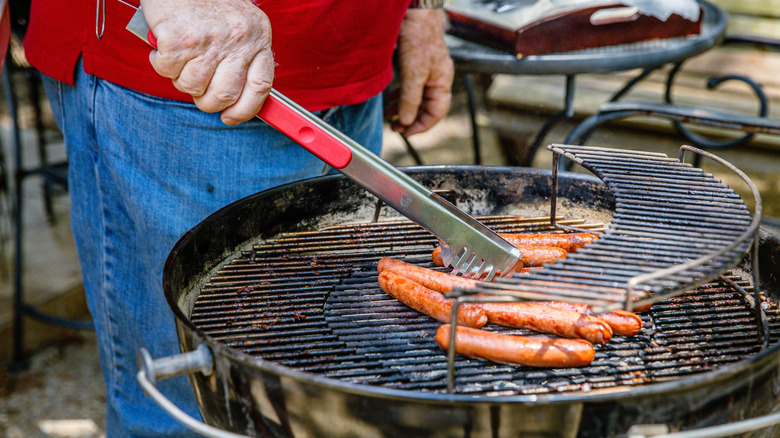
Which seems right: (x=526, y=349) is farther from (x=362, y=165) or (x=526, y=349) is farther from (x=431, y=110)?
(x=431, y=110)

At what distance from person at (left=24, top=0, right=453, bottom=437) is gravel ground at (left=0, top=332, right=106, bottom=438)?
103 cm

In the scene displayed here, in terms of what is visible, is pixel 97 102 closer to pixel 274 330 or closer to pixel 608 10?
pixel 274 330

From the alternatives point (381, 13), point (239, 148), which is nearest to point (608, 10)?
point (381, 13)

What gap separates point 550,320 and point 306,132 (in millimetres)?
677

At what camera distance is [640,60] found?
8.76 feet

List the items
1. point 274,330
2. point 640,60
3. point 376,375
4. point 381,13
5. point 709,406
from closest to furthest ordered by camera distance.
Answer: point 709,406 < point 376,375 < point 274,330 < point 381,13 < point 640,60

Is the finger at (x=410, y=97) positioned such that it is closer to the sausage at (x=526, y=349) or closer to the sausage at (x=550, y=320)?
the sausage at (x=550, y=320)

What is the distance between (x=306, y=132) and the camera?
1497 millimetres

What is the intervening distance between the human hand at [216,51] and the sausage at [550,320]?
713 mm

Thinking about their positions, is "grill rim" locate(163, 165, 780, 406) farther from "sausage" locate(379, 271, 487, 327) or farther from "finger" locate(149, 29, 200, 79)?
"finger" locate(149, 29, 200, 79)

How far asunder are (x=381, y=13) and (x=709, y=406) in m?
1.35

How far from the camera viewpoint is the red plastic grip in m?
1.49

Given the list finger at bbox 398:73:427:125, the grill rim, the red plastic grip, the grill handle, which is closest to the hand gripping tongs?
the red plastic grip

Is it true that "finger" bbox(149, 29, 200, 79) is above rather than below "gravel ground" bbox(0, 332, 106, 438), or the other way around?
above
